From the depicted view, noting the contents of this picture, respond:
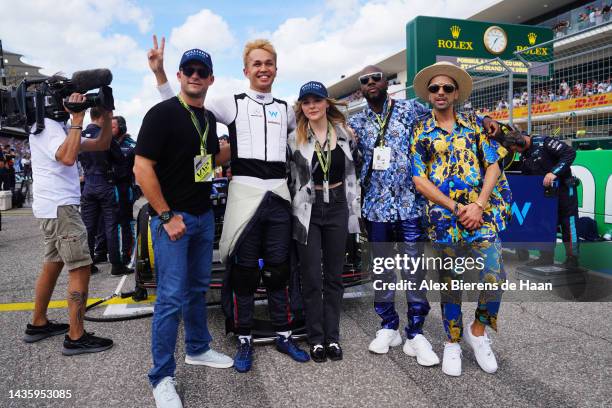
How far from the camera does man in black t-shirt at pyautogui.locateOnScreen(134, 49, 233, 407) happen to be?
234 centimetres

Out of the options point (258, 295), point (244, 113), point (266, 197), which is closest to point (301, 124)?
point (244, 113)

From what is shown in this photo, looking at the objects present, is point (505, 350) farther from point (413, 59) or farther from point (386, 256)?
point (413, 59)

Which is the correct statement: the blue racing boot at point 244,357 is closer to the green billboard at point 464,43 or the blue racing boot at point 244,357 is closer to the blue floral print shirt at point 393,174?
the blue floral print shirt at point 393,174

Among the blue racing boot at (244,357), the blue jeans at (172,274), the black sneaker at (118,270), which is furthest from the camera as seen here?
the black sneaker at (118,270)

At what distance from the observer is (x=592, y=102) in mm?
6219

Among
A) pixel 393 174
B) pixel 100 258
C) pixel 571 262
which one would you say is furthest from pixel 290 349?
pixel 100 258

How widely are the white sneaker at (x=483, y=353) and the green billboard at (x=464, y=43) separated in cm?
728

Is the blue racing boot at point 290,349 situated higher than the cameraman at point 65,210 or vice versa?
the cameraman at point 65,210

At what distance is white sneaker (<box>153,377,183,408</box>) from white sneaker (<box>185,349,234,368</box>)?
464mm

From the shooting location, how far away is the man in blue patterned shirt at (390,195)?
115 inches

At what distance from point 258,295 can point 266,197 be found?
101 centimetres

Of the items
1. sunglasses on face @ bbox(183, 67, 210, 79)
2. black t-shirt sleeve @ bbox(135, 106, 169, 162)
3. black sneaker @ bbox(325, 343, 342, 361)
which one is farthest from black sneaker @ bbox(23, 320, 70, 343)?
sunglasses on face @ bbox(183, 67, 210, 79)

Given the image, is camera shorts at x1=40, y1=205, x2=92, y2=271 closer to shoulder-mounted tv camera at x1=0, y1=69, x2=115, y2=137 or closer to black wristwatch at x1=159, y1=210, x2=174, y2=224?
shoulder-mounted tv camera at x1=0, y1=69, x2=115, y2=137

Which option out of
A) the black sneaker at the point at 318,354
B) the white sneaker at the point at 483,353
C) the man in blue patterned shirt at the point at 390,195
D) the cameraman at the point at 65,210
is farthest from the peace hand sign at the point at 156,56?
the white sneaker at the point at 483,353
